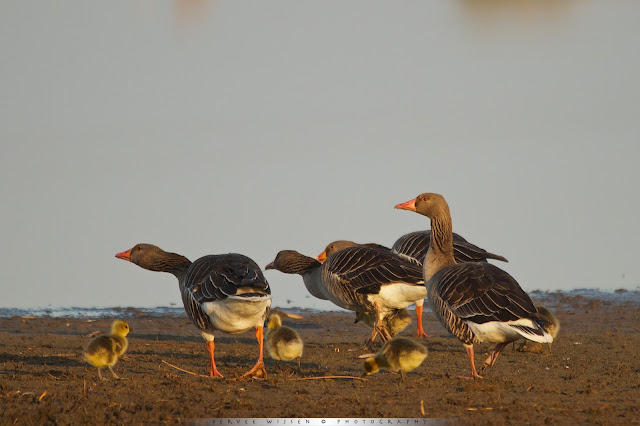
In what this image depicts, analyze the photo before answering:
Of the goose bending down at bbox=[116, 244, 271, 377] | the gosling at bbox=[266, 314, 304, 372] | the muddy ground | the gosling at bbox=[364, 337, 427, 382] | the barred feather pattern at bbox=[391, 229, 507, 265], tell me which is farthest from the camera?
the barred feather pattern at bbox=[391, 229, 507, 265]

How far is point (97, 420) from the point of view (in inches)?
239

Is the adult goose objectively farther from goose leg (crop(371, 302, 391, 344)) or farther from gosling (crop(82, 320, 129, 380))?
gosling (crop(82, 320, 129, 380))

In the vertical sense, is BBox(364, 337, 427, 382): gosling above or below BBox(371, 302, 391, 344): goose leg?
→ below

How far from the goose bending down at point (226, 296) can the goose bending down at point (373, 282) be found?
1.92m

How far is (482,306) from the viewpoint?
7.48 meters

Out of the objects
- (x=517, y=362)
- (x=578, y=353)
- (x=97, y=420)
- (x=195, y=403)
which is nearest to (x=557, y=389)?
(x=517, y=362)

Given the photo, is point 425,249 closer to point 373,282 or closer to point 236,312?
point 373,282

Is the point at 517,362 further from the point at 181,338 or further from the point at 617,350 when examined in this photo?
the point at 181,338

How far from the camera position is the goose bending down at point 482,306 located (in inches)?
289

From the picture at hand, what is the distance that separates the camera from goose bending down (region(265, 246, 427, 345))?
9883 millimetres

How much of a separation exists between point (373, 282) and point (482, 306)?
2.52m

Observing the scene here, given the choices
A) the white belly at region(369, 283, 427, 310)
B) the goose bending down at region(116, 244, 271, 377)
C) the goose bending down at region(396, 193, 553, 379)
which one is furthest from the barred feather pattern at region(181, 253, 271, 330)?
the white belly at region(369, 283, 427, 310)

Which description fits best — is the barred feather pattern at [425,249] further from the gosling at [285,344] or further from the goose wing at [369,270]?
the gosling at [285,344]

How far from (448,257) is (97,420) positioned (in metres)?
4.03
